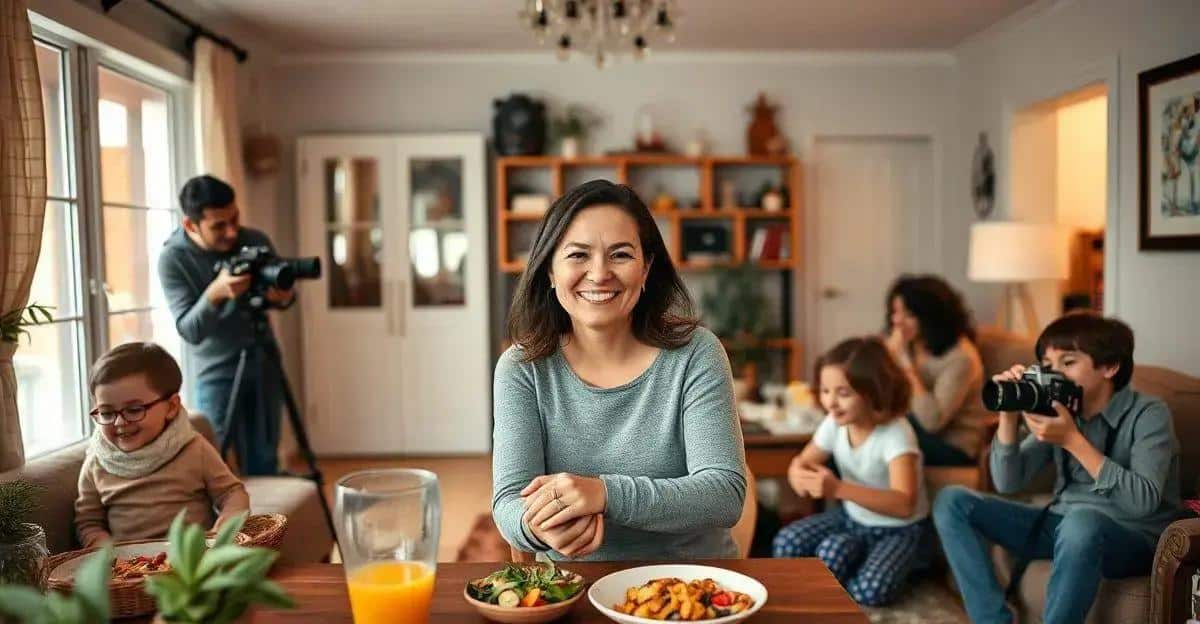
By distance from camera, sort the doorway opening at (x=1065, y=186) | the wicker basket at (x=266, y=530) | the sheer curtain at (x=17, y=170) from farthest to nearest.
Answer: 1. the doorway opening at (x=1065, y=186)
2. the sheer curtain at (x=17, y=170)
3. the wicker basket at (x=266, y=530)

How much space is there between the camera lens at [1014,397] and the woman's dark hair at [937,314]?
4.71ft

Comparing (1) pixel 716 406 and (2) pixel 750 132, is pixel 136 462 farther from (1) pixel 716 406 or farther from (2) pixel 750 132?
(2) pixel 750 132

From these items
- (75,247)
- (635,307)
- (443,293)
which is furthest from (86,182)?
(635,307)

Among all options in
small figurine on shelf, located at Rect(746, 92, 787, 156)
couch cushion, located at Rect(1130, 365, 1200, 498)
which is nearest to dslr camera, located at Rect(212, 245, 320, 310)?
couch cushion, located at Rect(1130, 365, 1200, 498)

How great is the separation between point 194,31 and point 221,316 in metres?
1.74

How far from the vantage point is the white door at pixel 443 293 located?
224 inches

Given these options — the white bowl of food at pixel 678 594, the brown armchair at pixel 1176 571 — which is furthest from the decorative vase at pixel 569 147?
the white bowl of food at pixel 678 594

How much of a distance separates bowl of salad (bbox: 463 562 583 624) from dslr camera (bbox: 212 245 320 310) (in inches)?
81.1

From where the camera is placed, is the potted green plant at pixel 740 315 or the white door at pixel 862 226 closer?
the potted green plant at pixel 740 315

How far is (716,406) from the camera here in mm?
1562

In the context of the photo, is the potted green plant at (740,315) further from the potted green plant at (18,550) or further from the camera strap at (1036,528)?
the potted green plant at (18,550)

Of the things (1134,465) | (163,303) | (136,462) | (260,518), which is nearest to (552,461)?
(260,518)

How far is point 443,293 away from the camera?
5.80 m

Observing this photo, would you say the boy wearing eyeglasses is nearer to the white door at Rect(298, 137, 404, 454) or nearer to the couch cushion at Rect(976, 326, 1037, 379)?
the couch cushion at Rect(976, 326, 1037, 379)
